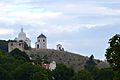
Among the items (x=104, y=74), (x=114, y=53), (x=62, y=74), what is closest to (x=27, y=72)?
(x=62, y=74)

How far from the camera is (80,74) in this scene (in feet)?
609

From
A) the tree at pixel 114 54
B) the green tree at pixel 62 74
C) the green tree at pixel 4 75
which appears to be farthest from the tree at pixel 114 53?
the green tree at pixel 62 74

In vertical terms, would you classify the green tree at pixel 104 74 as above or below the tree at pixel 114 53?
above

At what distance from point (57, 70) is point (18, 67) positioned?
1005 cm

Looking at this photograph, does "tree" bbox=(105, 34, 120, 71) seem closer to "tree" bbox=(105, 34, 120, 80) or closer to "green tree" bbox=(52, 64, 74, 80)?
"tree" bbox=(105, 34, 120, 80)

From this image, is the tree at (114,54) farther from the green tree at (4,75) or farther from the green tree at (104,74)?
the green tree at (4,75)

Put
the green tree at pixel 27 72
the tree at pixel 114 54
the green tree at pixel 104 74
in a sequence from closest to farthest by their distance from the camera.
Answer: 1. the tree at pixel 114 54
2. the green tree at pixel 104 74
3. the green tree at pixel 27 72

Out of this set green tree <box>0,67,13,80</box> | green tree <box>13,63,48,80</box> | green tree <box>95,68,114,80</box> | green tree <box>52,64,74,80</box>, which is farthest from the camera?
green tree <box>52,64,74,80</box>

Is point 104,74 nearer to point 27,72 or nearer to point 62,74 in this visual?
point 62,74

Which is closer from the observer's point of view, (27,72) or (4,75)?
(4,75)

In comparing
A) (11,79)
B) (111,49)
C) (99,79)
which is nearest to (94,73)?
(99,79)

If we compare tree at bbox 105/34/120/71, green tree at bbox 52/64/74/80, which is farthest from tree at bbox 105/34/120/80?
green tree at bbox 52/64/74/80

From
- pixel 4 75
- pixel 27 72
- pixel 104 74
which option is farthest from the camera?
pixel 27 72

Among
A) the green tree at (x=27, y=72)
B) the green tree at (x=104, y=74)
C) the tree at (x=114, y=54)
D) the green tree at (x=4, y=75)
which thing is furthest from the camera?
the green tree at (x=4, y=75)
